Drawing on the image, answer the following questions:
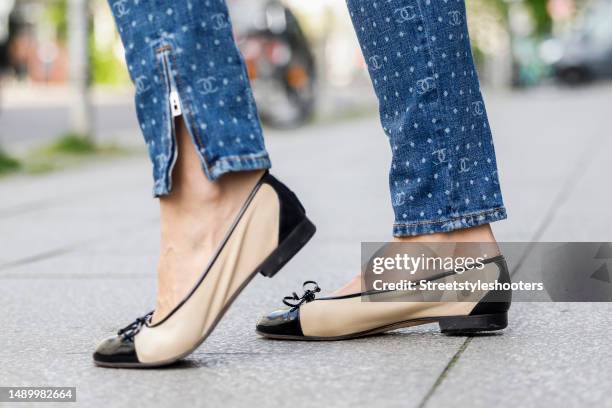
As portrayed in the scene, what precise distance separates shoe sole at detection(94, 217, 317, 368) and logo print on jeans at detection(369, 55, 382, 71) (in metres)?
0.32

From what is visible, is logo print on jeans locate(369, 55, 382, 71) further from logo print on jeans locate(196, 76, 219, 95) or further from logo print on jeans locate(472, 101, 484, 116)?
logo print on jeans locate(196, 76, 219, 95)

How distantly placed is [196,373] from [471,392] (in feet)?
1.51

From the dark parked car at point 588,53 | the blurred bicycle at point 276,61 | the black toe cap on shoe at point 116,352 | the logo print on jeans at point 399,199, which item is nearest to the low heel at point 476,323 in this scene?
the logo print on jeans at point 399,199

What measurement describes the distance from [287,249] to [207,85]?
12.9 inches

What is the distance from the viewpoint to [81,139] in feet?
24.1

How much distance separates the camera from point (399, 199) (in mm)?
2104

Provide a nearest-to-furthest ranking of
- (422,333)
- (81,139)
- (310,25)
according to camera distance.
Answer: (422,333), (81,139), (310,25)

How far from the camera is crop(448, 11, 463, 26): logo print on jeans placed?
6.81 feet

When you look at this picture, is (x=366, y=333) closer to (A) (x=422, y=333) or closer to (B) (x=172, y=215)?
(A) (x=422, y=333)

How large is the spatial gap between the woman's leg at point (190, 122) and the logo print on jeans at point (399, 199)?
29 centimetres

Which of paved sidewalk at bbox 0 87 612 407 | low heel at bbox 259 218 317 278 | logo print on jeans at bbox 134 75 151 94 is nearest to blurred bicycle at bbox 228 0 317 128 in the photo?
paved sidewalk at bbox 0 87 612 407

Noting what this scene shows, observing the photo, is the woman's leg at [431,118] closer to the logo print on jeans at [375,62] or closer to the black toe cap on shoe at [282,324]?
the logo print on jeans at [375,62]

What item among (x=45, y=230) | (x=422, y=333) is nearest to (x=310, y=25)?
(x=45, y=230)

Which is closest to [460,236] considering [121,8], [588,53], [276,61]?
[121,8]
